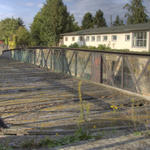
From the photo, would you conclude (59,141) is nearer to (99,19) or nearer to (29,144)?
(29,144)

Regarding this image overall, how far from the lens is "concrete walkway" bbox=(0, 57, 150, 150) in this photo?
444cm

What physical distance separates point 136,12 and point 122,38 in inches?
1246

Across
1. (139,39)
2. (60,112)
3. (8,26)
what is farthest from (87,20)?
(60,112)

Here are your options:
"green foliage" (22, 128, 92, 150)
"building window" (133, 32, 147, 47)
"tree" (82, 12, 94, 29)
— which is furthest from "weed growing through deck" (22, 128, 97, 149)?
"tree" (82, 12, 94, 29)

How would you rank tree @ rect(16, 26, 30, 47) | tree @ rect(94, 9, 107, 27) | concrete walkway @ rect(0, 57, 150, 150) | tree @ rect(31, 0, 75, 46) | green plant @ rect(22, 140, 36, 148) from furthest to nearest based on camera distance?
tree @ rect(94, 9, 107, 27), tree @ rect(16, 26, 30, 47), tree @ rect(31, 0, 75, 46), concrete walkway @ rect(0, 57, 150, 150), green plant @ rect(22, 140, 36, 148)

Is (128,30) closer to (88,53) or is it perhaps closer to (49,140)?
(88,53)

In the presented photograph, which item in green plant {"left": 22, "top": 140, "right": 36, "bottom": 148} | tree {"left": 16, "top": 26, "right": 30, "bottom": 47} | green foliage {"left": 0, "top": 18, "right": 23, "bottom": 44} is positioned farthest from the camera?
green foliage {"left": 0, "top": 18, "right": 23, "bottom": 44}

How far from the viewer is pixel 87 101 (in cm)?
727

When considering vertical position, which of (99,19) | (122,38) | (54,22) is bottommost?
(122,38)

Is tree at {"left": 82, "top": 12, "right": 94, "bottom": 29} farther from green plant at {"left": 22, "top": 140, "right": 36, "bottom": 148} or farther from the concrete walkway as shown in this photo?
green plant at {"left": 22, "top": 140, "right": 36, "bottom": 148}

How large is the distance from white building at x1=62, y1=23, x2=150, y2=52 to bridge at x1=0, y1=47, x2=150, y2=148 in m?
17.8

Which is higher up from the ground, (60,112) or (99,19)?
(99,19)

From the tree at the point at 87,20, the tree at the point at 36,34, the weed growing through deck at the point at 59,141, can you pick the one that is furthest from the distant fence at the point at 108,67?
the tree at the point at 87,20

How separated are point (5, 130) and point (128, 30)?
28.0 m
